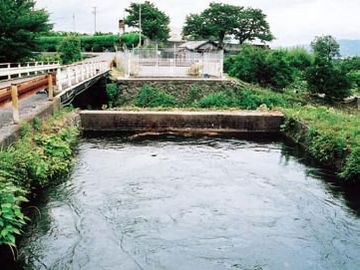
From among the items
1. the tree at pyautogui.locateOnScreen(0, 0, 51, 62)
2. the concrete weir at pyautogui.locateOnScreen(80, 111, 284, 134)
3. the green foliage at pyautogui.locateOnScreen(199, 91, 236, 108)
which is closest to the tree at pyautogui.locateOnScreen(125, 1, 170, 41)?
the tree at pyautogui.locateOnScreen(0, 0, 51, 62)

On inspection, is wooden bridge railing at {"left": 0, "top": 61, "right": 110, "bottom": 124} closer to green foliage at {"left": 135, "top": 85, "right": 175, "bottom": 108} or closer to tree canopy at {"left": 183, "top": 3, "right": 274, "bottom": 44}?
green foliage at {"left": 135, "top": 85, "right": 175, "bottom": 108}

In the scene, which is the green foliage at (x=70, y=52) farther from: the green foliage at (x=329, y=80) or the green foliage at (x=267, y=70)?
the green foliage at (x=329, y=80)

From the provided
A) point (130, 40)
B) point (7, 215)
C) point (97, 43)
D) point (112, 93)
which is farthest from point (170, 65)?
point (97, 43)

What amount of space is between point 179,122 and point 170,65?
466 inches

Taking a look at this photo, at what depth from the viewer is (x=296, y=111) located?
Result: 674 inches

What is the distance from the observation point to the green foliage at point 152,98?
24.2 metres

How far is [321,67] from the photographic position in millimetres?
29172

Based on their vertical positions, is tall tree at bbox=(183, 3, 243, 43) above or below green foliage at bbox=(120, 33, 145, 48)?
above

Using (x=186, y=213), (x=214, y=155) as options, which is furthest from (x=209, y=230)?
(x=214, y=155)

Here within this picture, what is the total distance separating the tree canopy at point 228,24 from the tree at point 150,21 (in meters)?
4.21

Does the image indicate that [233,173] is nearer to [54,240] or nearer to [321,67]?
[54,240]

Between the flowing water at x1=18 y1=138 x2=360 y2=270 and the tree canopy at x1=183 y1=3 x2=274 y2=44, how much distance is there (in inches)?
2163

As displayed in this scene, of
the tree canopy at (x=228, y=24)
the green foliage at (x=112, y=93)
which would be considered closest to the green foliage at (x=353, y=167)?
the green foliage at (x=112, y=93)

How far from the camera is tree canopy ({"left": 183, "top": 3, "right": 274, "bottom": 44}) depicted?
214 feet
